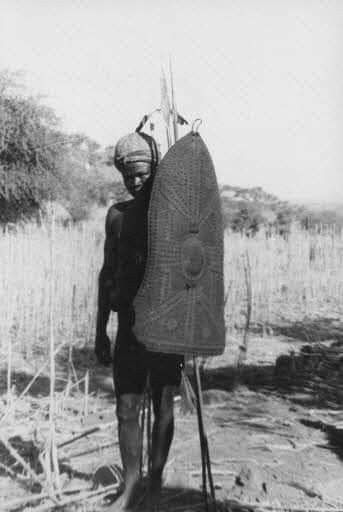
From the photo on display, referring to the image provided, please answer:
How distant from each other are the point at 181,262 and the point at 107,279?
0.47m

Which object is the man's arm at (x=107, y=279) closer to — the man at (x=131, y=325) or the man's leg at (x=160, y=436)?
the man at (x=131, y=325)

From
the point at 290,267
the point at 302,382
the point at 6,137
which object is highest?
the point at 6,137

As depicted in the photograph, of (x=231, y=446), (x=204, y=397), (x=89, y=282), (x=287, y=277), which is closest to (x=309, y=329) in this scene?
(x=287, y=277)

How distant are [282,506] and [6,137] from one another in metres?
13.0

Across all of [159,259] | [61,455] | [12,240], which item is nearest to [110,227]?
[159,259]

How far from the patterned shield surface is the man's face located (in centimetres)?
27

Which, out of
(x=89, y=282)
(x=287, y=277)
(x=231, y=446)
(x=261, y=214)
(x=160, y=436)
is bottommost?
(x=231, y=446)

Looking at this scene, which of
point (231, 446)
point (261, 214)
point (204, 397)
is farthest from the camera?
point (261, 214)

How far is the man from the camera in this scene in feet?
7.94

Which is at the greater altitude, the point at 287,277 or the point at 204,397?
the point at 287,277

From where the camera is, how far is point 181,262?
2.18 meters

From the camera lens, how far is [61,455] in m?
3.08

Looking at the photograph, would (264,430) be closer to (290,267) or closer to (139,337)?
(139,337)

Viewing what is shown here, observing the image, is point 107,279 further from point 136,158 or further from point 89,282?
point 89,282
